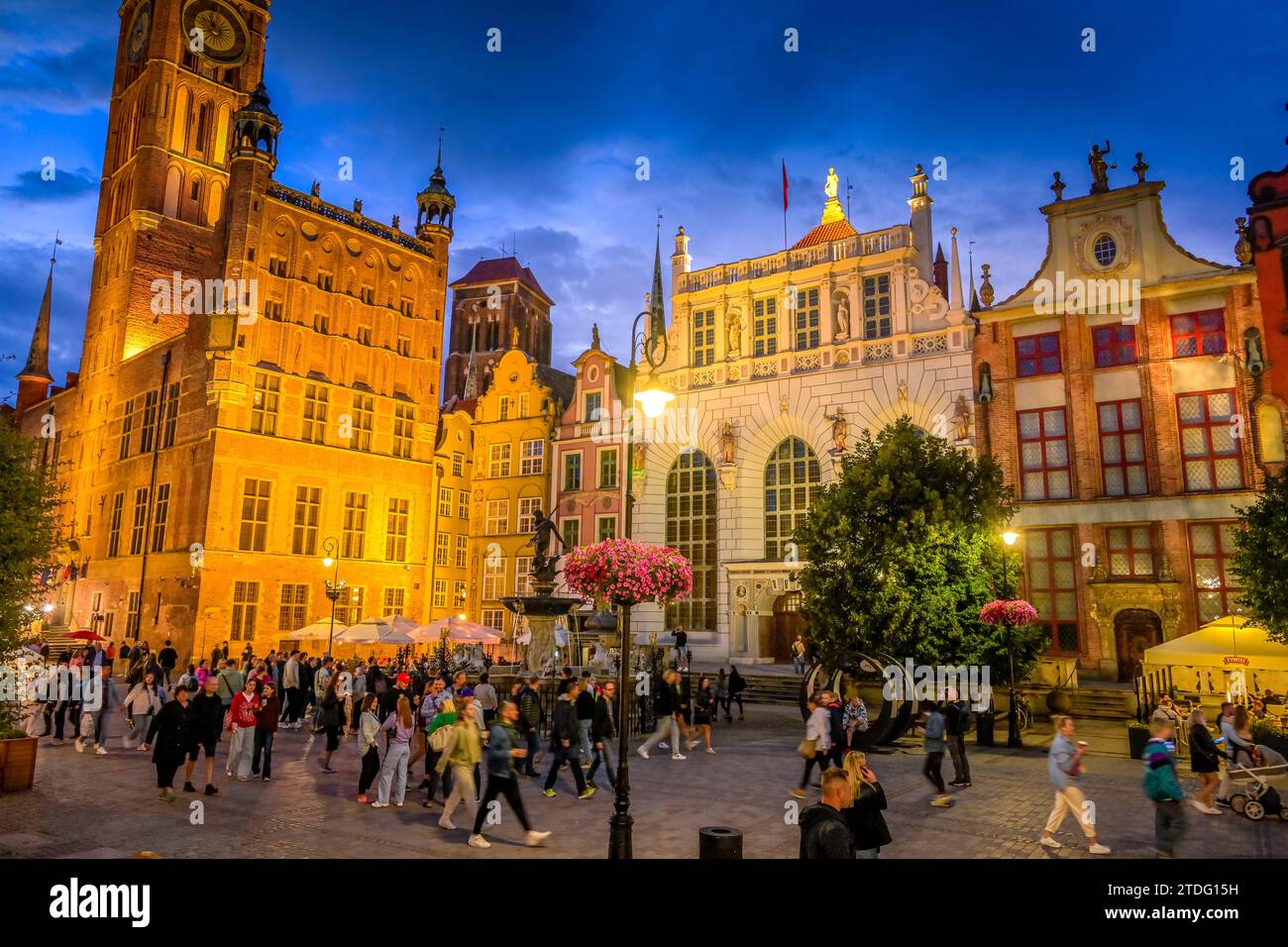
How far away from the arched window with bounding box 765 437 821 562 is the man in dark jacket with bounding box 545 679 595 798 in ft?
76.9

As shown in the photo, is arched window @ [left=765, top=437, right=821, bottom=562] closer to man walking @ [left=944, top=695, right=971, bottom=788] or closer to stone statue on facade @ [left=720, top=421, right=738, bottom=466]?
stone statue on facade @ [left=720, top=421, right=738, bottom=466]

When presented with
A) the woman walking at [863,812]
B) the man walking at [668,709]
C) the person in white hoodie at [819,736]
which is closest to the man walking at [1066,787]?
the person in white hoodie at [819,736]

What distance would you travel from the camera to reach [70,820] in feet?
32.2

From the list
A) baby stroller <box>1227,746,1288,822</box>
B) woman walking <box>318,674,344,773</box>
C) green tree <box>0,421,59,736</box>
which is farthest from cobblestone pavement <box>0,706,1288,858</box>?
green tree <box>0,421,59,736</box>

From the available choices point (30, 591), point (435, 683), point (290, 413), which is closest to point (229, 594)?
point (290, 413)

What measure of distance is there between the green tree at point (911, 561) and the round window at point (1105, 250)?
40.3 feet

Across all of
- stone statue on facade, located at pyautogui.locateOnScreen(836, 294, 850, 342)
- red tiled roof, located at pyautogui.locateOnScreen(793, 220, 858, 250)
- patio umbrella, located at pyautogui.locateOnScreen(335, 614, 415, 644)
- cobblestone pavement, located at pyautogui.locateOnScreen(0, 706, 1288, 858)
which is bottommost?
cobblestone pavement, located at pyautogui.locateOnScreen(0, 706, 1288, 858)

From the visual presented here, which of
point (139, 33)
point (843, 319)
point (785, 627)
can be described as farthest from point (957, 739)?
point (139, 33)

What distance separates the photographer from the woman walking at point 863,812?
6.33 m

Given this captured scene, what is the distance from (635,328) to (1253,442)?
24.8 meters

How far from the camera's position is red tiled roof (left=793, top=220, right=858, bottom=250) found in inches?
1474
